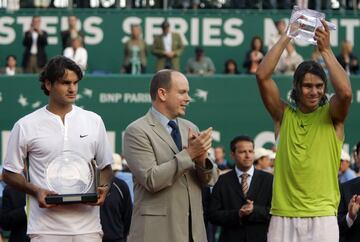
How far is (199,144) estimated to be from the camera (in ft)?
27.5

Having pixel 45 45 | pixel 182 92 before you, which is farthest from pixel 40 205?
pixel 45 45

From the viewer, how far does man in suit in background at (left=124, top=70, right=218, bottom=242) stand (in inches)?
335

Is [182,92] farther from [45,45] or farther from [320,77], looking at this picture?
[45,45]

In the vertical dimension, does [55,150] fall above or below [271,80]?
below

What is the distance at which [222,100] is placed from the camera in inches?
901

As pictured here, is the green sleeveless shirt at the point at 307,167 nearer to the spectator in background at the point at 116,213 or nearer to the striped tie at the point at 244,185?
the striped tie at the point at 244,185

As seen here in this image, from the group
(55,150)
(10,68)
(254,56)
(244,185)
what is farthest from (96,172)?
(254,56)

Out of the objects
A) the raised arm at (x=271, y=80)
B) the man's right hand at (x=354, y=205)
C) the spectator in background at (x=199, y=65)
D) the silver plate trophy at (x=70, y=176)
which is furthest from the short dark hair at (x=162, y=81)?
the spectator in background at (x=199, y=65)

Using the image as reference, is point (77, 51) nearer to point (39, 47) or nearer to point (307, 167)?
point (39, 47)

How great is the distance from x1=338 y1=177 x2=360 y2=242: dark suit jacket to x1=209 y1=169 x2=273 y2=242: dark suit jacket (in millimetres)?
873

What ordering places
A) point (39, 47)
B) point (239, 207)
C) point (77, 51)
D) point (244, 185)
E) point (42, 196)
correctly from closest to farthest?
1. point (42, 196)
2. point (239, 207)
3. point (244, 185)
4. point (77, 51)
5. point (39, 47)

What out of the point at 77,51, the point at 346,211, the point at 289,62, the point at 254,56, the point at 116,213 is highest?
the point at 77,51

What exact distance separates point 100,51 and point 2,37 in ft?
6.28

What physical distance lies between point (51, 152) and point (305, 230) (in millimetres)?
1736
